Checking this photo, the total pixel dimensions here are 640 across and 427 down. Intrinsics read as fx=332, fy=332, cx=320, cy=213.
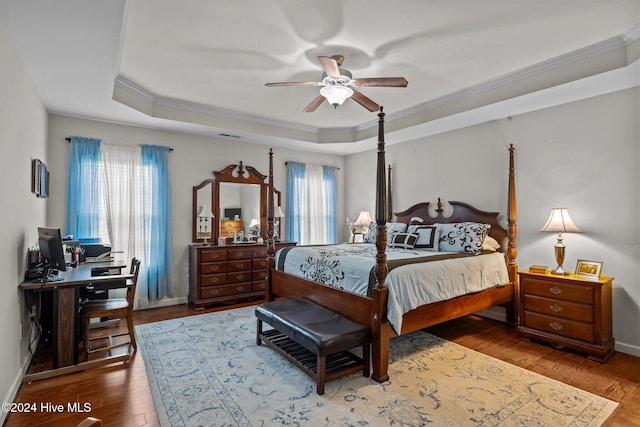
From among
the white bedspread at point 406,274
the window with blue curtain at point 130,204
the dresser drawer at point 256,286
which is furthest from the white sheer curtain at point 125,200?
the white bedspread at point 406,274

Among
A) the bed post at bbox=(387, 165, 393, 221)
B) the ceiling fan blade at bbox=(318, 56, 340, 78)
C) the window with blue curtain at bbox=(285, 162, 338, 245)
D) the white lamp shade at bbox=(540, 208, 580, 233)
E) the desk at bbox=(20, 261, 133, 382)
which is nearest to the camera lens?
the ceiling fan blade at bbox=(318, 56, 340, 78)

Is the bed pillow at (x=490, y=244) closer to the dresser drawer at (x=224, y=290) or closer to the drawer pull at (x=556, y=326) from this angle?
the drawer pull at (x=556, y=326)

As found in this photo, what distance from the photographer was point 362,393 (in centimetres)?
248

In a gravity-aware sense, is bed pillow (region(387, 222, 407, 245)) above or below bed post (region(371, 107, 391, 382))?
above

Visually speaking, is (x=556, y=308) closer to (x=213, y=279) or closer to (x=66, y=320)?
(x=213, y=279)

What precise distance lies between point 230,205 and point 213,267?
1119 millimetres

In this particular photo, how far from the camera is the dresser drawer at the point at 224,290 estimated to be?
185 inches

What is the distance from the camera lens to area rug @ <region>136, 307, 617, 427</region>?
219 centimetres

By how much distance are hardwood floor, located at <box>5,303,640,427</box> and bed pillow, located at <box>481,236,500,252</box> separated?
1.02 meters

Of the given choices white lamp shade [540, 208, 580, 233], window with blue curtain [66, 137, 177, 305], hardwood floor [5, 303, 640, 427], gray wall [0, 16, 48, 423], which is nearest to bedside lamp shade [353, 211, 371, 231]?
hardwood floor [5, 303, 640, 427]

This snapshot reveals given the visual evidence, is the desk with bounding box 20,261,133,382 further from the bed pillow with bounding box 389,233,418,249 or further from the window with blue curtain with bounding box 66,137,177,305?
the bed pillow with bounding box 389,233,418,249

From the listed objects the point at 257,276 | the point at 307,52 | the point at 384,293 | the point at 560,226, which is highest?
the point at 307,52

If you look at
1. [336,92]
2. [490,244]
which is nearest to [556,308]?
[490,244]

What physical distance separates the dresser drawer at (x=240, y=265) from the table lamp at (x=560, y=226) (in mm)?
3874
